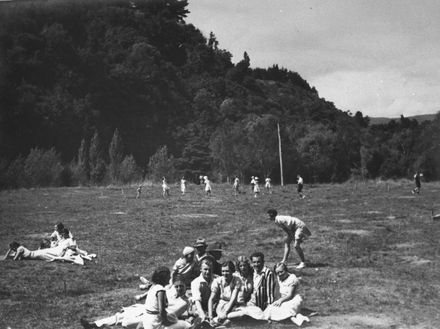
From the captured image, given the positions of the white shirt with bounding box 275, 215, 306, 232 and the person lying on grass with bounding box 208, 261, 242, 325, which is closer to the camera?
the person lying on grass with bounding box 208, 261, 242, 325

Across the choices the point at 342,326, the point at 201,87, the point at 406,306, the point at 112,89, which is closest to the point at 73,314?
the point at 342,326

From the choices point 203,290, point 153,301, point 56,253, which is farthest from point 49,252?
point 153,301

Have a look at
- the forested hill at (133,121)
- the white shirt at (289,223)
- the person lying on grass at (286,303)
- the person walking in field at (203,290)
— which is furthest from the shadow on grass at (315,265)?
the forested hill at (133,121)

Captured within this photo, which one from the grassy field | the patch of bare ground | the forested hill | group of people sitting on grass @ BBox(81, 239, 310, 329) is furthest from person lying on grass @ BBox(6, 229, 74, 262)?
the forested hill

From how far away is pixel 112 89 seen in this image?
352 ft

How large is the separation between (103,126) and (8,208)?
64872 mm

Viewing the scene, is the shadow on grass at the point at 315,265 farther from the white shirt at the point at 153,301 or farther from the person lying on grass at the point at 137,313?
the white shirt at the point at 153,301

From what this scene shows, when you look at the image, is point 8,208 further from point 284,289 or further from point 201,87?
point 201,87

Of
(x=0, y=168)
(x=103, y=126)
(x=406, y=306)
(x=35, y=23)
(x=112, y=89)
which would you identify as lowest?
(x=406, y=306)

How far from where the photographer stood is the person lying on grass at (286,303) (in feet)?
35.8

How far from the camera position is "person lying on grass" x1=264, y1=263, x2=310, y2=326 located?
35.8 ft

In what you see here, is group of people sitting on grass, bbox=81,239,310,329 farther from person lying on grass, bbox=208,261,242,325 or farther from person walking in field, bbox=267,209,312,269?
person walking in field, bbox=267,209,312,269

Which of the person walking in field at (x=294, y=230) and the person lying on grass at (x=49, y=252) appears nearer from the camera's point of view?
the person walking in field at (x=294, y=230)

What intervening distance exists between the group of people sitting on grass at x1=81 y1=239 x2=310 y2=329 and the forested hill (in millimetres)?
52323
